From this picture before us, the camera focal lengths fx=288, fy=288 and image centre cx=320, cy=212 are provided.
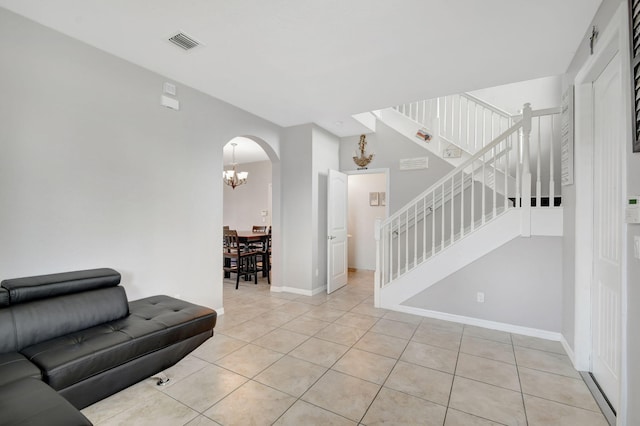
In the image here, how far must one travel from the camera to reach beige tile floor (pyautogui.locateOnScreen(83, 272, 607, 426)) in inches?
72.8

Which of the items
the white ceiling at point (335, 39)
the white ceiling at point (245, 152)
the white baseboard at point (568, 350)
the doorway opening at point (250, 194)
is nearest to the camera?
the white ceiling at point (335, 39)

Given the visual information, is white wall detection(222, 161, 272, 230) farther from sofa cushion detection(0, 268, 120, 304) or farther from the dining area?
sofa cushion detection(0, 268, 120, 304)

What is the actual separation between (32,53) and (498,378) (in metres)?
4.43

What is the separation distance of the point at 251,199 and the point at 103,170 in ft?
18.9

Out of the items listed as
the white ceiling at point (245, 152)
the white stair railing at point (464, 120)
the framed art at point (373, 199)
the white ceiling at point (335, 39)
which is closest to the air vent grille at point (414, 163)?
the white stair railing at point (464, 120)

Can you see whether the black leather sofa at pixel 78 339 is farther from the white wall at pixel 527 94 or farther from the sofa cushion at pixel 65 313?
the white wall at pixel 527 94

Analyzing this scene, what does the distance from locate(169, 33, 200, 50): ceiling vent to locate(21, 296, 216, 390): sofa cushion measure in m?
2.29

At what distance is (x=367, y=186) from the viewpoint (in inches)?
271

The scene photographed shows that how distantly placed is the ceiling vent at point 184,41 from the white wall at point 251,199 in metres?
5.50

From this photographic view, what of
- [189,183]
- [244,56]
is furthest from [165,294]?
[244,56]

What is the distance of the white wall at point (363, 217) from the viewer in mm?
6773

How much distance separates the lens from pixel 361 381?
7.36ft

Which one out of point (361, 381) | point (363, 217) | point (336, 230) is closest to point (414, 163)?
point (336, 230)

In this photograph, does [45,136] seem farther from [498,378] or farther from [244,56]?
[498,378]
